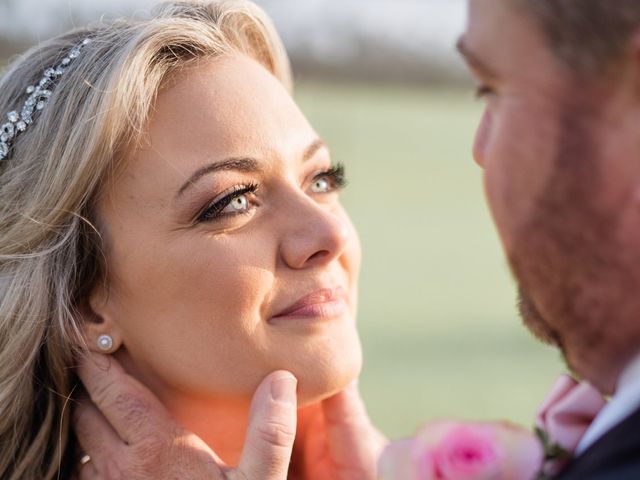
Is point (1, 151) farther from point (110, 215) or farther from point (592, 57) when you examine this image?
point (592, 57)

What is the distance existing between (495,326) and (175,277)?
6339mm

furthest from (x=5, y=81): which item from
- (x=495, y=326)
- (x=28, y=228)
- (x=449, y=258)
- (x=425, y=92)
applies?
(x=425, y=92)

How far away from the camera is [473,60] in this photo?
163 centimetres

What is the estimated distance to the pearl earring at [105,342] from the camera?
267 centimetres

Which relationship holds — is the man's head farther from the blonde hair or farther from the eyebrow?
the blonde hair

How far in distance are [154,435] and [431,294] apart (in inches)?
268

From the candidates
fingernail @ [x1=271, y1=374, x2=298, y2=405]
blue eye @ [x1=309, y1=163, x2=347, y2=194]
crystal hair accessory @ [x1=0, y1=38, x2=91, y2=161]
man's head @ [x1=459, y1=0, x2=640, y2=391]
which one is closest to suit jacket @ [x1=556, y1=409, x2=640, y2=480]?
man's head @ [x1=459, y1=0, x2=640, y2=391]

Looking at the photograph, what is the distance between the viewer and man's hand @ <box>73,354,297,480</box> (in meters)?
2.38

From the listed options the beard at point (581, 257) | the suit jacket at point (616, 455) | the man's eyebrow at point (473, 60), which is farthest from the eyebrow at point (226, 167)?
the suit jacket at point (616, 455)

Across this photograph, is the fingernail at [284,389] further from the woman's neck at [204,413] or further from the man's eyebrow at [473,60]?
the man's eyebrow at [473,60]

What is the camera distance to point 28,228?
266cm

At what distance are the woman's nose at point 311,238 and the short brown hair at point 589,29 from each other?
3.72 ft

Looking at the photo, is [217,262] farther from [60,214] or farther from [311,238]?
[60,214]

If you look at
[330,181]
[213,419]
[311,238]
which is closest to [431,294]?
[330,181]
